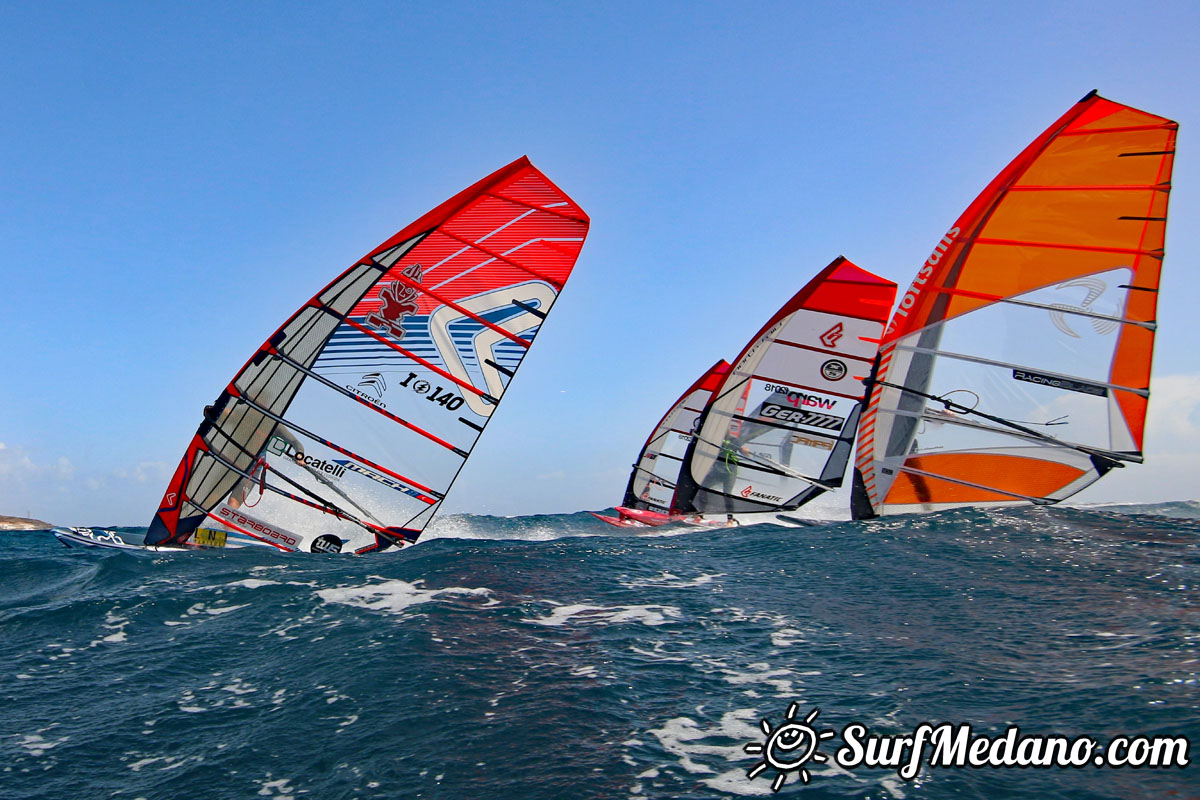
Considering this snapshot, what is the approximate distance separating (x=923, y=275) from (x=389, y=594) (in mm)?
10107

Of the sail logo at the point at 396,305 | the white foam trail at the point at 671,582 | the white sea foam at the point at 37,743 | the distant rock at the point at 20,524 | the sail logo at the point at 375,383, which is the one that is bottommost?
the distant rock at the point at 20,524

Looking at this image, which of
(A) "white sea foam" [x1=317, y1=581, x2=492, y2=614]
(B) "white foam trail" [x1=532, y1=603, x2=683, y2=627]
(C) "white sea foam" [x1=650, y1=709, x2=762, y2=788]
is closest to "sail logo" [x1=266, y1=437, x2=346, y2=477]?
(A) "white sea foam" [x1=317, y1=581, x2=492, y2=614]

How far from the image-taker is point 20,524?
26109 mm

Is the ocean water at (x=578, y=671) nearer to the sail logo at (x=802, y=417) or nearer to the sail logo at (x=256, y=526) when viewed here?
the sail logo at (x=256, y=526)

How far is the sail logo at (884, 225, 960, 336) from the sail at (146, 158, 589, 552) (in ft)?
20.2

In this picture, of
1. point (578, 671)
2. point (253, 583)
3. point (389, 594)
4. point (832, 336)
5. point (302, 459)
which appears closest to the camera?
point (578, 671)

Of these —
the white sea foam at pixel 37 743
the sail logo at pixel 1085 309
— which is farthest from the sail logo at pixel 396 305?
the sail logo at pixel 1085 309

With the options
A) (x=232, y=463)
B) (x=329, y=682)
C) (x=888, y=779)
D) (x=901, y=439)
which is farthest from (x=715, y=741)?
(x=901, y=439)

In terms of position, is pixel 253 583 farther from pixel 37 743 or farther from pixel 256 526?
pixel 37 743

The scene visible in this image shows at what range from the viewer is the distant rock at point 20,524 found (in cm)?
2556

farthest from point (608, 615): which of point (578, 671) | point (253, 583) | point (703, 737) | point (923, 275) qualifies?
point (923, 275)

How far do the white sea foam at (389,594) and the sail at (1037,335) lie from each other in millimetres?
8066

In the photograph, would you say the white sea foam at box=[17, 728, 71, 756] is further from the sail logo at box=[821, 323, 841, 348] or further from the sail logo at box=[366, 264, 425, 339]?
the sail logo at box=[821, 323, 841, 348]

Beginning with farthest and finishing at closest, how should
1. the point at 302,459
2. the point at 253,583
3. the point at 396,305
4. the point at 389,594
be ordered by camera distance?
the point at 302,459, the point at 396,305, the point at 253,583, the point at 389,594
